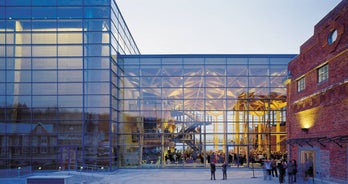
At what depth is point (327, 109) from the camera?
22.2 metres

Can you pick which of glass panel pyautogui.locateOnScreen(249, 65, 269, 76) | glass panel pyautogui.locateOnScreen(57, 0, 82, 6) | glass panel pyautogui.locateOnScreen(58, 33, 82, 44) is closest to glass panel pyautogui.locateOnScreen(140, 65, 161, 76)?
glass panel pyautogui.locateOnScreen(58, 33, 82, 44)

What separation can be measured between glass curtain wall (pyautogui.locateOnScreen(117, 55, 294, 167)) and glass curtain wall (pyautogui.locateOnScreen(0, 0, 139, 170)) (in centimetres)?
290

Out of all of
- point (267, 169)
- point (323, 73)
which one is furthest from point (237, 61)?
point (323, 73)

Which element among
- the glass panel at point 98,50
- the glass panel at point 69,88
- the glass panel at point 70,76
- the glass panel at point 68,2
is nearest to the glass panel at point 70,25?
the glass panel at point 68,2

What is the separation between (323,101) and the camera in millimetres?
22812

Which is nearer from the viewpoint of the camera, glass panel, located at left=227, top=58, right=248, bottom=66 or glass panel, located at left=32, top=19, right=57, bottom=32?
glass panel, located at left=32, top=19, right=57, bottom=32

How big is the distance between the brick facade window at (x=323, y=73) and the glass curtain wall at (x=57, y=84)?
59.7ft

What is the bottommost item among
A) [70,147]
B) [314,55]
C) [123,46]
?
[70,147]

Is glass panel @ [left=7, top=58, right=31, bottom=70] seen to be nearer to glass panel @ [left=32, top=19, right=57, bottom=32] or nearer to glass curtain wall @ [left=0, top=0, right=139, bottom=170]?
glass curtain wall @ [left=0, top=0, right=139, bottom=170]

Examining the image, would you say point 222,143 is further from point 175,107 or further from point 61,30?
point 61,30

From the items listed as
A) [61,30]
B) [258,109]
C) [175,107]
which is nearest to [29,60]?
[61,30]

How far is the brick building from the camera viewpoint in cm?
2000

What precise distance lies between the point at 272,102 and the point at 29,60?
2314 centimetres

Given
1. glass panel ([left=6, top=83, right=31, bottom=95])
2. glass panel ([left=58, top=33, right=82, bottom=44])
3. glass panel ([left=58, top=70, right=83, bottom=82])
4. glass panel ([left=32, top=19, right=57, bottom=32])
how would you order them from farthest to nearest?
glass panel ([left=32, top=19, right=57, bottom=32]) < glass panel ([left=58, top=33, right=82, bottom=44]) < glass panel ([left=6, top=83, right=31, bottom=95]) < glass panel ([left=58, top=70, right=83, bottom=82])
